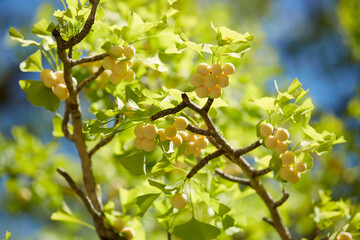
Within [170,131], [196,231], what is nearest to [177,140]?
[170,131]

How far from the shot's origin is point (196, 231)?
19.9 inches

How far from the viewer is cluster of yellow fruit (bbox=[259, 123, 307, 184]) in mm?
440

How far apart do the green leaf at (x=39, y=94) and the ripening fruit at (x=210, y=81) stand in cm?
25

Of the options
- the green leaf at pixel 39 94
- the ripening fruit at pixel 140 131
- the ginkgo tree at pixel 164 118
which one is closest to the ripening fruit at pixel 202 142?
the ginkgo tree at pixel 164 118

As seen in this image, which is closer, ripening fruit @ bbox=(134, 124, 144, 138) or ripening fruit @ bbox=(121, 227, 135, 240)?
ripening fruit @ bbox=(134, 124, 144, 138)

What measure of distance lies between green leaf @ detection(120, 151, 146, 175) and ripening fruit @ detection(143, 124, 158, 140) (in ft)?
0.14

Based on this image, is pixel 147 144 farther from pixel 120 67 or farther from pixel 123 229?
pixel 123 229

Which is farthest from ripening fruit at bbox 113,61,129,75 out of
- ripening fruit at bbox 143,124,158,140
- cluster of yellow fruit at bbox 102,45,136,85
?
ripening fruit at bbox 143,124,158,140

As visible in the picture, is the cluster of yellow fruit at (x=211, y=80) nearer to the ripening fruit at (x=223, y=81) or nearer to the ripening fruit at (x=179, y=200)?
the ripening fruit at (x=223, y=81)

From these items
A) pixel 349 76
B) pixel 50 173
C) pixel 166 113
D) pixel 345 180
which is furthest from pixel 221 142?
pixel 349 76

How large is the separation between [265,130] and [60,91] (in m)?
0.29

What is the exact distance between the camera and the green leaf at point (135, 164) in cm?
46

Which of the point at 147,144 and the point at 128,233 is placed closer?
the point at 147,144

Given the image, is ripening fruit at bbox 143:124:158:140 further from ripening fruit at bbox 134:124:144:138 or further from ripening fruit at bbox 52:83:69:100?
ripening fruit at bbox 52:83:69:100
